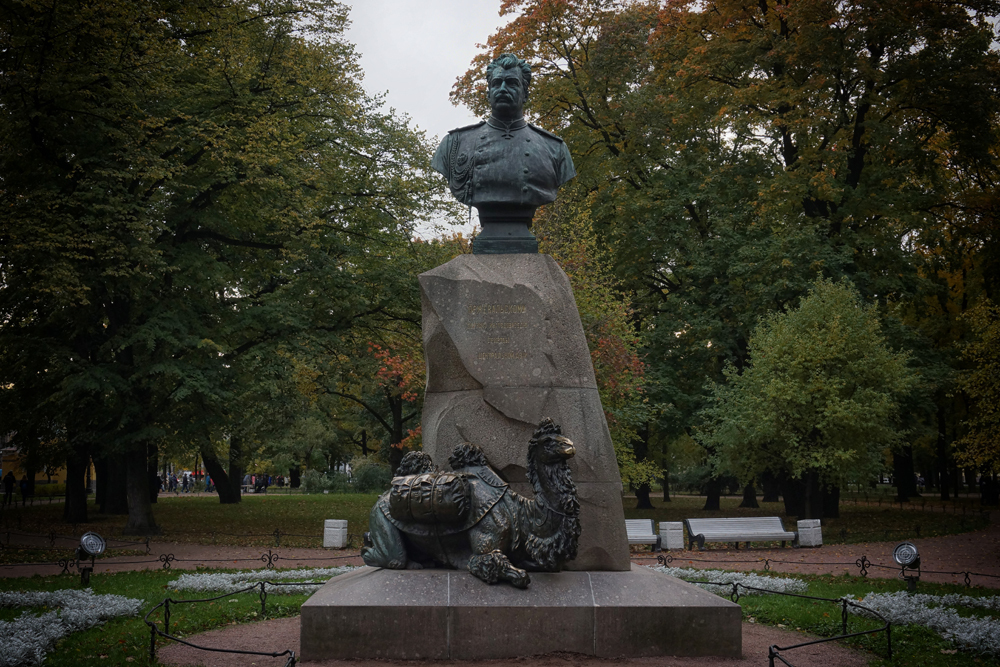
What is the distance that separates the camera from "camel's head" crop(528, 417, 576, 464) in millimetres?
7512

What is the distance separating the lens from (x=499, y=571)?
24.2 ft

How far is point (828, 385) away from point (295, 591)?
14733 mm

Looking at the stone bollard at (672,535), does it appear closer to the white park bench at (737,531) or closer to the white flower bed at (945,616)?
the white park bench at (737,531)

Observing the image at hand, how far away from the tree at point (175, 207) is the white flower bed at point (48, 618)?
7761 millimetres

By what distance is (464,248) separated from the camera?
22.5 meters

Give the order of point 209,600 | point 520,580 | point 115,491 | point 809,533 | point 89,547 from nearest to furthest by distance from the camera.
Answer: point 520,580 < point 209,600 < point 89,547 < point 809,533 < point 115,491

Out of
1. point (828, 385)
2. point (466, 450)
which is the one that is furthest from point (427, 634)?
point (828, 385)

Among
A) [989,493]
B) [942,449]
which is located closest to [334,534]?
[989,493]

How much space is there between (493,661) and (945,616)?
5.79 meters

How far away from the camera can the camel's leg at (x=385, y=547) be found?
7.83 metres

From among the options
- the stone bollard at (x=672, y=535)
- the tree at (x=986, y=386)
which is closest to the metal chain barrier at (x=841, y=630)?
the stone bollard at (x=672, y=535)

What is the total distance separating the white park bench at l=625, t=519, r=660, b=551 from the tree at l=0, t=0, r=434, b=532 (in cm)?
868

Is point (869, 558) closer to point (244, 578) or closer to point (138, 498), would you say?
point (244, 578)

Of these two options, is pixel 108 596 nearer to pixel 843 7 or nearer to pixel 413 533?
pixel 413 533
